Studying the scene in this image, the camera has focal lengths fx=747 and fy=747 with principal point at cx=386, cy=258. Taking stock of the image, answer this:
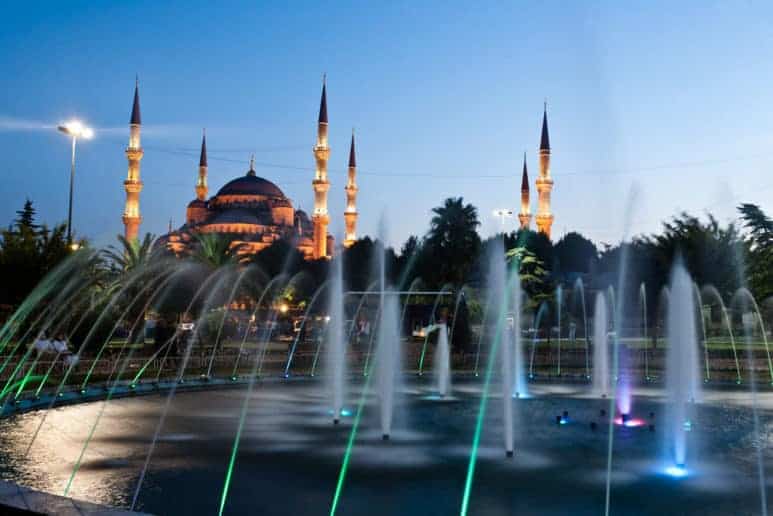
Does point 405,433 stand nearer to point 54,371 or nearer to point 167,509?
point 167,509

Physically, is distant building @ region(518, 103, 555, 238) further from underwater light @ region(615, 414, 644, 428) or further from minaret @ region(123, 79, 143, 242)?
underwater light @ region(615, 414, 644, 428)

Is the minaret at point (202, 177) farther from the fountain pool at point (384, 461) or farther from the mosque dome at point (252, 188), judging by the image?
the fountain pool at point (384, 461)

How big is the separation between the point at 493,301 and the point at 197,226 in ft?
185

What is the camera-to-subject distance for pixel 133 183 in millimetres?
64438

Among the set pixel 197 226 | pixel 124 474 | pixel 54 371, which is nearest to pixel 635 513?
pixel 124 474

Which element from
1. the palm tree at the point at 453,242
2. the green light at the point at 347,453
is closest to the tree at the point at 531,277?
the palm tree at the point at 453,242

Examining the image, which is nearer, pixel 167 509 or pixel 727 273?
pixel 167 509

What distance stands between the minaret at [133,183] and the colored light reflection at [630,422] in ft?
190

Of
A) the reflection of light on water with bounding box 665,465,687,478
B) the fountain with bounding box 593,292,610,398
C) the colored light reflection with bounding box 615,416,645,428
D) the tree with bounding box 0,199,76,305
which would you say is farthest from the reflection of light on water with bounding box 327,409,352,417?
the tree with bounding box 0,199,76,305

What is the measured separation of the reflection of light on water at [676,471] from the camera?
27.4 feet

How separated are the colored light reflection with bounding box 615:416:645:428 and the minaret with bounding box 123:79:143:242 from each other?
5785cm

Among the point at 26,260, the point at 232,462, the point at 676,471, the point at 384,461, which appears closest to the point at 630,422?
the point at 676,471

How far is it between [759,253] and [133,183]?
165ft

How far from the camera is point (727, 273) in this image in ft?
95.0
